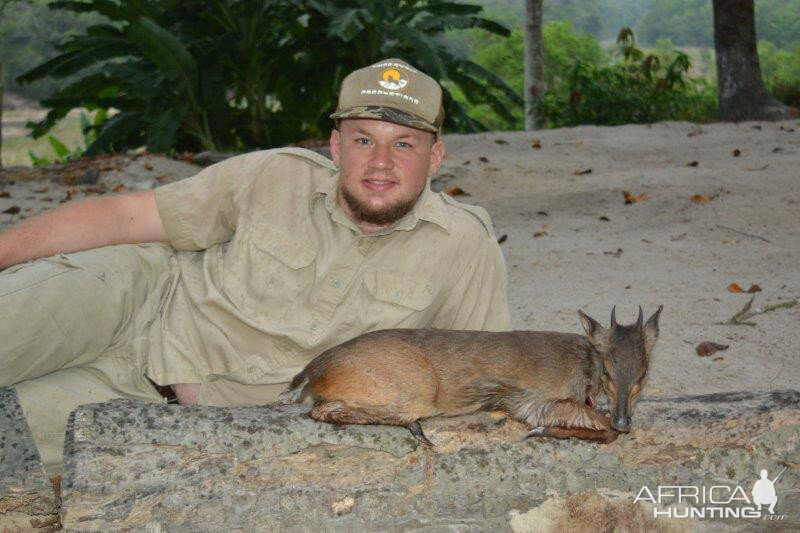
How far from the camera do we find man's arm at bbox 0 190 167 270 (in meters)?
3.72

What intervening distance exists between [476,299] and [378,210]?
1.86 feet

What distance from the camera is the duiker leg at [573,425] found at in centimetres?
298

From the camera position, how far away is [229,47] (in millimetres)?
11703

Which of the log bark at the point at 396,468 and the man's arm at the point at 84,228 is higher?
the man's arm at the point at 84,228

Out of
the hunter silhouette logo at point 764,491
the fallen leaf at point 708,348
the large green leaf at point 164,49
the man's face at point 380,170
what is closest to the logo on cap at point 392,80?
the man's face at point 380,170

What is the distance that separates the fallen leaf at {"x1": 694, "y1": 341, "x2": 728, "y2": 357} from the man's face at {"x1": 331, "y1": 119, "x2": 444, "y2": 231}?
2.10 m

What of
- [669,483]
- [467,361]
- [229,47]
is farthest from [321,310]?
[229,47]

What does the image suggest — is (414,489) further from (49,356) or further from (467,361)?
(49,356)

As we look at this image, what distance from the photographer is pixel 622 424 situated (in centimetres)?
283

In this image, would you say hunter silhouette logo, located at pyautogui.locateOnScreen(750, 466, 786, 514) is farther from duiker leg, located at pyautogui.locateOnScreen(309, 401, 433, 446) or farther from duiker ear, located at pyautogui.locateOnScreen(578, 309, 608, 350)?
duiker leg, located at pyautogui.locateOnScreen(309, 401, 433, 446)

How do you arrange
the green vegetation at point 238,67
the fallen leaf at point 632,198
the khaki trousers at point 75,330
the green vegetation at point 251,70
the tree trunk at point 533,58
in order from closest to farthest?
the khaki trousers at point 75,330, the fallen leaf at point 632,198, the green vegetation at point 251,70, the green vegetation at point 238,67, the tree trunk at point 533,58

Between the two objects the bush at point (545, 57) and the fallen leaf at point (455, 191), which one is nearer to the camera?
the fallen leaf at point (455, 191)

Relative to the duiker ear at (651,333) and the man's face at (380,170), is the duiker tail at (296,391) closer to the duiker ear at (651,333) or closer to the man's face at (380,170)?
the man's face at (380,170)

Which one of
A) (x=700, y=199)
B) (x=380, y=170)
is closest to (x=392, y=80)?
(x=380, y=170)
